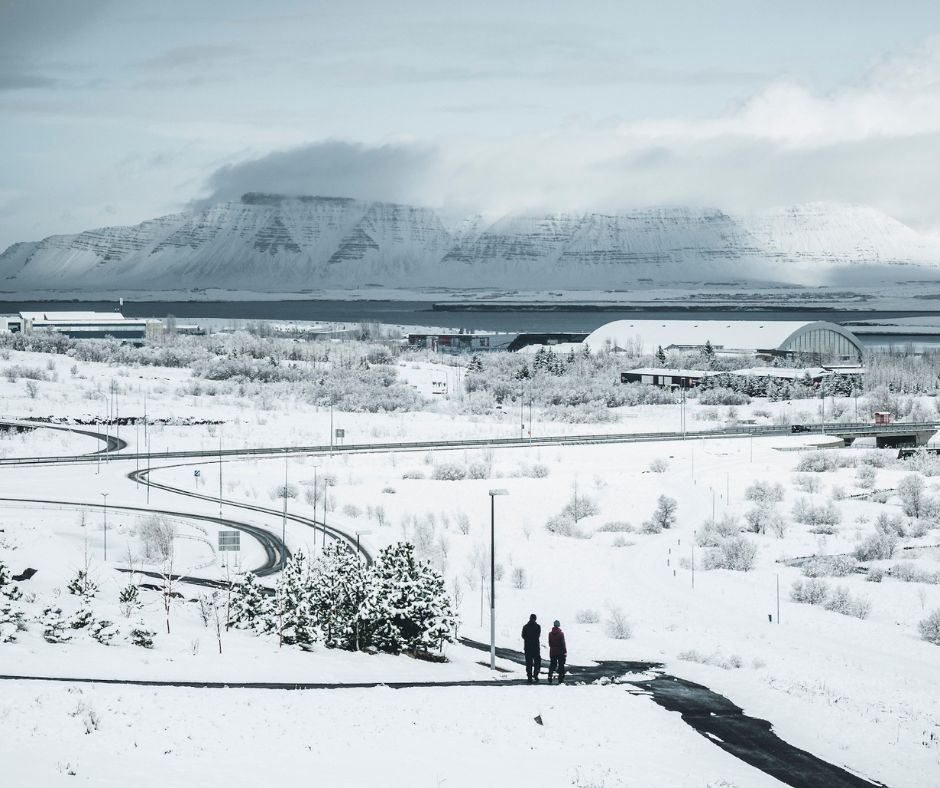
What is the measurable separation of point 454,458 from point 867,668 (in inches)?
1436

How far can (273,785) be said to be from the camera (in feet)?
49.7

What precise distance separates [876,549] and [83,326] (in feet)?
Result: 493

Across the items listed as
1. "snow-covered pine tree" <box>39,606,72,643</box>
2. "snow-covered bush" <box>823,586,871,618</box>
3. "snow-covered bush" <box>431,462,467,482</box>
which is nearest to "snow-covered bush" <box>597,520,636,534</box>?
"snow-covered bush" <box>431,462,467,482</box>

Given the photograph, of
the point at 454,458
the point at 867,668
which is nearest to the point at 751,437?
the point at 454,458

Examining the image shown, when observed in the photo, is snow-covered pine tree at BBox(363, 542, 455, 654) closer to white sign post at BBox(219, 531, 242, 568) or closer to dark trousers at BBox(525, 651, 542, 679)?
dark trousers at BBox(525, 651, 542, 679)

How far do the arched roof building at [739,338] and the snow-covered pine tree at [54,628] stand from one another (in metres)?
108

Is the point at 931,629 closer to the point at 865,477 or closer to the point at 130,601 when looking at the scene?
the point at 130,601

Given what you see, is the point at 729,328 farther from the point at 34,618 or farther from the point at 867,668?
the point at 34,618

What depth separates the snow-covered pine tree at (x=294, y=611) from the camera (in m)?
24.2

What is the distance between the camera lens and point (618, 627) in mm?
31562

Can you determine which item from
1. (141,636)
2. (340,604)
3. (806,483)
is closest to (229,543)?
(340,604)

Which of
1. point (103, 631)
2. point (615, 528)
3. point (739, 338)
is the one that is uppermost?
point (739, 338)

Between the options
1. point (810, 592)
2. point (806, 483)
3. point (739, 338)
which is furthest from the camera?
point (739, 338)

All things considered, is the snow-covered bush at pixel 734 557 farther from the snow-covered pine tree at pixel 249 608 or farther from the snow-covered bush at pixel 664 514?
→ the snow-covered pine tree at pixel 249 608
